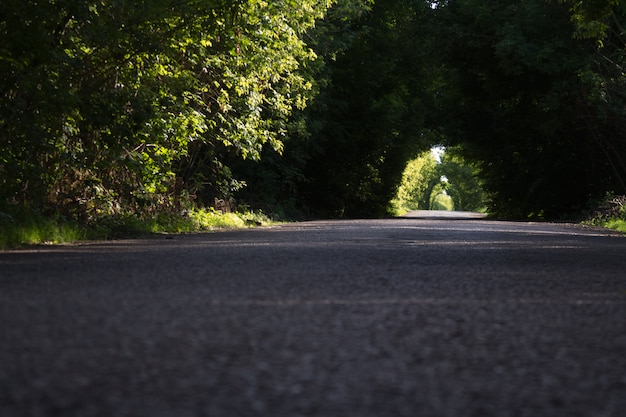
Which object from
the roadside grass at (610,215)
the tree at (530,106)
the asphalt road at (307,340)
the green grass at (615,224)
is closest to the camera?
the asphalt road at (307,340)

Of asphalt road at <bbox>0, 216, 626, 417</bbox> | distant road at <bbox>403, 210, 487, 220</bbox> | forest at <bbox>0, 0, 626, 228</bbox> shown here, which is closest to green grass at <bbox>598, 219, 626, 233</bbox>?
forest at <bbox>0, 0, 626, 228</bbox>

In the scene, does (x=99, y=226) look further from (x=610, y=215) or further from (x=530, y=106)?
(x=530, y=106)

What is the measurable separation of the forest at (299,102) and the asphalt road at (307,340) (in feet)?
14.8

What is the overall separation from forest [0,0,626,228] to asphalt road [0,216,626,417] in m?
A: 4.51

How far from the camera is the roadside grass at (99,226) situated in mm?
11623

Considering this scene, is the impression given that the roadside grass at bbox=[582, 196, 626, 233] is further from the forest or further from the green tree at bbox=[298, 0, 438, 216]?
the green tree at bbox=[298, 0, 438, 216]

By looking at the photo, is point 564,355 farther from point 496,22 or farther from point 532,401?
point 496,22

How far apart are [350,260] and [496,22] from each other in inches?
913

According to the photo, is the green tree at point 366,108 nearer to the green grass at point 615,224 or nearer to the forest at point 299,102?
the forest at point 299,102

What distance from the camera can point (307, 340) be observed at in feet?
14.9

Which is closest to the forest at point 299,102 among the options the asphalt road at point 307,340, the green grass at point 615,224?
the green grass at point 615,224

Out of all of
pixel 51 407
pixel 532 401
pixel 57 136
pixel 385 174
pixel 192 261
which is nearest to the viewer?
pixel 51 407

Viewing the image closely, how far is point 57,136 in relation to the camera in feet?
44.0

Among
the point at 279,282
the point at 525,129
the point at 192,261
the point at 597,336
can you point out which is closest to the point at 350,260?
the point at 192,261
